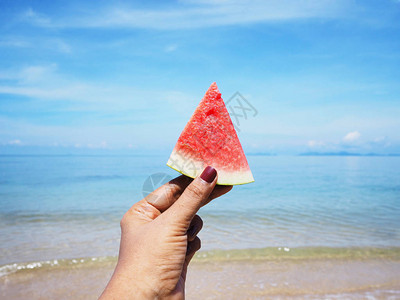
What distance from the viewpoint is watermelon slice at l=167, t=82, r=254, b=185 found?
7.22ft

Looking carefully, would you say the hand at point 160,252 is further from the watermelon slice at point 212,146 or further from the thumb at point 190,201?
the watermelon slice at point 212,146

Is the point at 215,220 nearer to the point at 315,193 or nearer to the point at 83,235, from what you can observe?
the point at 83,235

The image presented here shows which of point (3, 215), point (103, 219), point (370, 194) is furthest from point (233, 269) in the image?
point (370, 194)

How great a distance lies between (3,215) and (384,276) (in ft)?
34.6

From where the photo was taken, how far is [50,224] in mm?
8461

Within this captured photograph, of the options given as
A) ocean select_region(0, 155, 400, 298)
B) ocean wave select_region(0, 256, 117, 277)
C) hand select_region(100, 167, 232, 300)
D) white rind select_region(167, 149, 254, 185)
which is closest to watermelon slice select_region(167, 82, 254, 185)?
white rind select_region(167, 149, 254, 185)

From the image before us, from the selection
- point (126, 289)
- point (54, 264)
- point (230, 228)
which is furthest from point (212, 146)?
point (230, 228)

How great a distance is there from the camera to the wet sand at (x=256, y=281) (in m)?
4.50

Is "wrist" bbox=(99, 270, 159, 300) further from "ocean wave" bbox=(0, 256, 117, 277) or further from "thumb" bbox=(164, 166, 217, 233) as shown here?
"ocean wave" bbox=(0, 256, 117, 277)

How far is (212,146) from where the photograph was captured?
2443 mm

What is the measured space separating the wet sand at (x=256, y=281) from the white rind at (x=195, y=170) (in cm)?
293

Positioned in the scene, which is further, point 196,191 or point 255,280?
point 255,280

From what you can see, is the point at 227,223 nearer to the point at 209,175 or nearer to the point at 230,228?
the point at 230,228

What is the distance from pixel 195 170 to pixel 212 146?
35 centimetres
